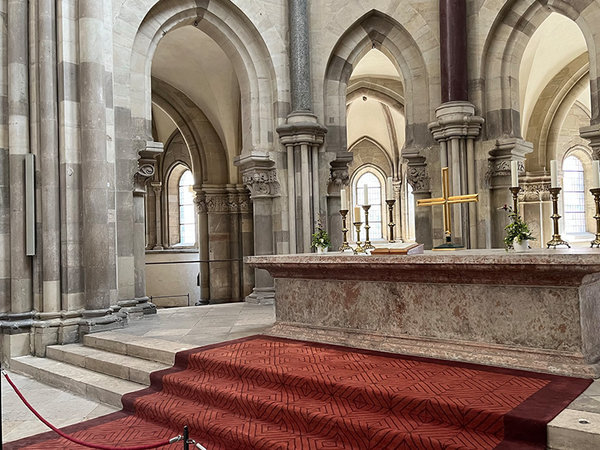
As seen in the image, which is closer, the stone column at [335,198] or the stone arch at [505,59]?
the stone arch at [505,59]

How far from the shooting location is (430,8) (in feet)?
30.2

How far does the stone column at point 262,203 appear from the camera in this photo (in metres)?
9.30

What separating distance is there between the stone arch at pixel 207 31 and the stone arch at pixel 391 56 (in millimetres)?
1152

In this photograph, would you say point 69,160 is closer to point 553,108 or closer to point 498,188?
point 498,188

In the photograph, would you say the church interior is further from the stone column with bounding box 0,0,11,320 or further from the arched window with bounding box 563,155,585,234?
the arched window with bounding box 563,155,585,234

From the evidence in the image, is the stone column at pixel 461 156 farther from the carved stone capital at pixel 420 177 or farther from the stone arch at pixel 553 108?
the stone arch at pixel 553 108

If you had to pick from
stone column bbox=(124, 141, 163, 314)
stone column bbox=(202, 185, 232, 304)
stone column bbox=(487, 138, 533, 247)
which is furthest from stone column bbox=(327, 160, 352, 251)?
stone column bbox=(202, 185, 232, 304)

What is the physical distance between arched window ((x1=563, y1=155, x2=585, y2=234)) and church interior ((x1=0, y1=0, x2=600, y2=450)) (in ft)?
15.9

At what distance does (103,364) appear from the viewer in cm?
571

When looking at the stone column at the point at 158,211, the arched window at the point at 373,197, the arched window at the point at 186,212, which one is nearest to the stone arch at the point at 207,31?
the stone column at the point at 158,211

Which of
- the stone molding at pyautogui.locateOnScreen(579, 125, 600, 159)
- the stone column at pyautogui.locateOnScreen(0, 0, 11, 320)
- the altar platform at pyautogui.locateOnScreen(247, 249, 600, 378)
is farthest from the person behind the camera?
the stone molding at pyautogui.locateOnScreen(579, 125, 600, 159)

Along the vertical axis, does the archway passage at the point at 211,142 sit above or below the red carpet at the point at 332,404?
above

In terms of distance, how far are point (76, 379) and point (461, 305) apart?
392 cm

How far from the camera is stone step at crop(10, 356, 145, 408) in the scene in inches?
202
